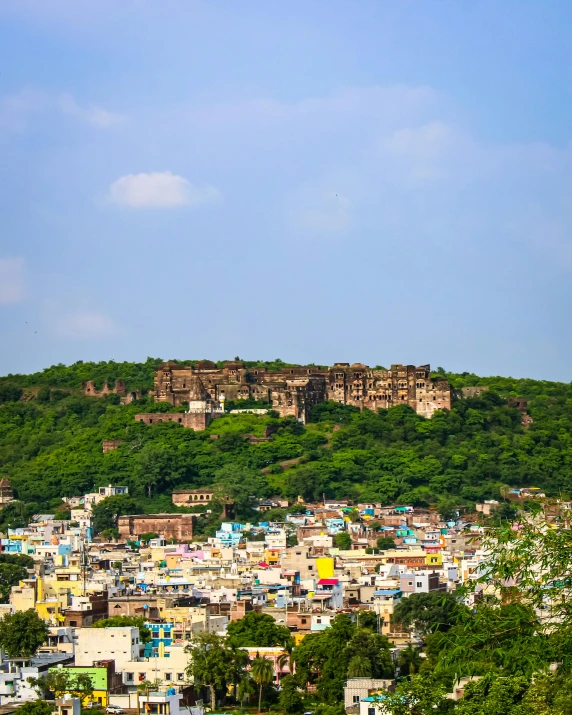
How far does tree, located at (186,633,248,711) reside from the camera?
133 feet

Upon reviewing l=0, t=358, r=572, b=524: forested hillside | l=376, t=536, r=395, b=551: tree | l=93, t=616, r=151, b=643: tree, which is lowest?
l=93, t=616, r=151, b=643: tree

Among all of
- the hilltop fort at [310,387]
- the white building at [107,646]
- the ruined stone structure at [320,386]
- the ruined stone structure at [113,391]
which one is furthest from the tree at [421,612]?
the ruined stone structure at [113,391]

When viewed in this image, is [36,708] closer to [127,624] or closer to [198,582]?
[127,624]

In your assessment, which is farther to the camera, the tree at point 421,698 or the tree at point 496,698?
the tree at point 421,698

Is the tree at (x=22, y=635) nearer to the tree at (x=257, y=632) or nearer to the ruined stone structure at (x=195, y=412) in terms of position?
the tree at (x=257, y=632)

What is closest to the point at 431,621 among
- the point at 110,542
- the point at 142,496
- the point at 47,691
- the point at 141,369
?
the point at 47,691

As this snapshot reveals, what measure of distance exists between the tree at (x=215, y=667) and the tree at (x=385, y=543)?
29.7 meters

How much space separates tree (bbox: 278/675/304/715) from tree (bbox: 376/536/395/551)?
3028 cm

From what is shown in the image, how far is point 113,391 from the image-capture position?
103 metres

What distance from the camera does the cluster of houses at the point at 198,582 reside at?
41.7 meters

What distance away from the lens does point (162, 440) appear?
89375 mm

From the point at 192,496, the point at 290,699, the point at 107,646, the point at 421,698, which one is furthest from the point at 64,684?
the point at 192,496

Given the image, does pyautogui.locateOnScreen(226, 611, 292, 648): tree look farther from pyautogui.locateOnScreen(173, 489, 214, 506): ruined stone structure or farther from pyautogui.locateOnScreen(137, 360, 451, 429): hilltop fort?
pyautogui.locateOnScreen(137, 360, 451, 429): hilltop fort

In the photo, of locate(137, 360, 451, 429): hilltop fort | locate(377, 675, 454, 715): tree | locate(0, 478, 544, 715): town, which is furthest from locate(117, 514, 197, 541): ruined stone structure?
locate(377, 675, 454, 715): tree
